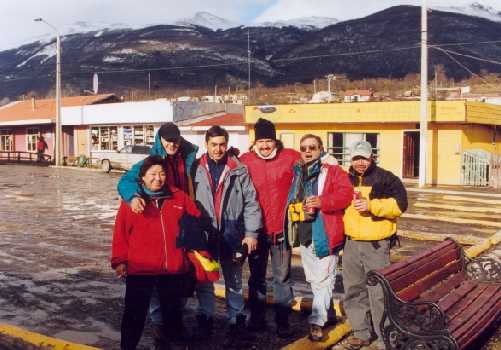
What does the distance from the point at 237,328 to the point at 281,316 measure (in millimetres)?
410

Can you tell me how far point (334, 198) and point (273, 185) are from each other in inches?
25.2

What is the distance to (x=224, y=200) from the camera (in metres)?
5.23

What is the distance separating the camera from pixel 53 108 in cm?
4622

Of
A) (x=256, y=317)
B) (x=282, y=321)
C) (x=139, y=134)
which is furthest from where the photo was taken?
(x=139, y=134)

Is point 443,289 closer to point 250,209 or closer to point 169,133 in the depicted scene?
point 250,209

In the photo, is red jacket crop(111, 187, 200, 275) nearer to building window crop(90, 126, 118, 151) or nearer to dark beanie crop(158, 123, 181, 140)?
dark beanie crop(158, 123, 181, 140)

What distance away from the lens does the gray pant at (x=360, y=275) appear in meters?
5.04

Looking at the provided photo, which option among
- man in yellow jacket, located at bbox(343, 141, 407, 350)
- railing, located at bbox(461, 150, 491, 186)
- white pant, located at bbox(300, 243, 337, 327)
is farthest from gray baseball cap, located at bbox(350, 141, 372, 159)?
railing, located at bbox(461, 150, 491, 186)

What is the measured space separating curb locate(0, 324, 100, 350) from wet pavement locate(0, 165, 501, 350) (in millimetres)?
366

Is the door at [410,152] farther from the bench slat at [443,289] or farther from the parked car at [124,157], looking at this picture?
the bench slat at [443,289]

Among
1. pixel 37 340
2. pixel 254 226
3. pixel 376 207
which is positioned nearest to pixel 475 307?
pixel 376 207

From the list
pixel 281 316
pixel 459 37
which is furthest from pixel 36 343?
pixel 459 37

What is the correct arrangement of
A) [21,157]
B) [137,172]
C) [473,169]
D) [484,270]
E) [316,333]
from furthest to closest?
1. [21,157]
2. [473,169]
3. [484,270]
4. [316,333]
5. [137,172]

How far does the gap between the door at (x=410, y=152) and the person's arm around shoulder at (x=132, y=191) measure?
22.5m
